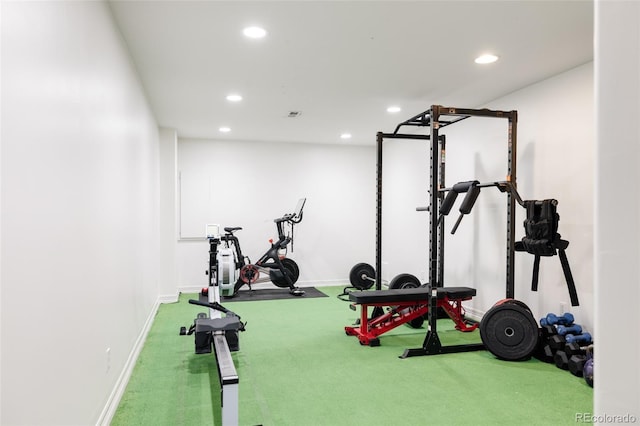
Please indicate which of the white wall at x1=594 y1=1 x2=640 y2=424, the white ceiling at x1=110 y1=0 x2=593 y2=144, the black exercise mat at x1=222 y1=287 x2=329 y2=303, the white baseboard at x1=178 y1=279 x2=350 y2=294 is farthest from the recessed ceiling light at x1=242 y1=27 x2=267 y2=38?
the white baseboard at x1=178 y1=279 x2=350 y2=294

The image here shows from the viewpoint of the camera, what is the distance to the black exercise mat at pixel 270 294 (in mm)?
6861

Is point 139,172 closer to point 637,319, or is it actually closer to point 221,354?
point 221,354

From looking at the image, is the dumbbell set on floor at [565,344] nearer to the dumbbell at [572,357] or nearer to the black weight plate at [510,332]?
the dumbbell at [572,357]

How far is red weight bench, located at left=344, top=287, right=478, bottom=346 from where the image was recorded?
171 inches

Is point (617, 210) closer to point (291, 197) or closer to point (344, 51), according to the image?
point (344, 51)

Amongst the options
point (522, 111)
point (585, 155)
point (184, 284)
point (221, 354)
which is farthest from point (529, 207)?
point (184, 284)

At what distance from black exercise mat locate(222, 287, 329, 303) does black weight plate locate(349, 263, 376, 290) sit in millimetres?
543

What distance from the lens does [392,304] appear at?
440 cm

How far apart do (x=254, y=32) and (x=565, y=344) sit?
3537 mm

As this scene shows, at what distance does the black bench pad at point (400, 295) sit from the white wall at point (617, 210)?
12.7ft

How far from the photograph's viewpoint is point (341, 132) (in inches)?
279

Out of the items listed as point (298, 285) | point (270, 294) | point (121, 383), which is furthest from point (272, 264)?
point (121, 383)

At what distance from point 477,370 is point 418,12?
2791mm

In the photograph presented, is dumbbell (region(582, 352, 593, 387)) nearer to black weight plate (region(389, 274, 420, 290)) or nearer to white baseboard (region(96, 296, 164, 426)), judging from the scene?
black weight plate (region(389, 274, 420, 290))
